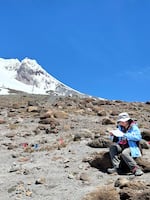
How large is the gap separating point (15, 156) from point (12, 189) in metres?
3.77

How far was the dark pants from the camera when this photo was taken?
39.2ft

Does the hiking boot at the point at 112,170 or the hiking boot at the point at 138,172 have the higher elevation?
the hiking boot at the point at 138,172

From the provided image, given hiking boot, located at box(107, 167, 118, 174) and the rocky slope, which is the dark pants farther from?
the rocky slope

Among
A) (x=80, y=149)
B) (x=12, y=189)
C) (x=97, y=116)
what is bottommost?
(x=12, y=189)

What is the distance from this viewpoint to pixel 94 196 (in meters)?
10.2

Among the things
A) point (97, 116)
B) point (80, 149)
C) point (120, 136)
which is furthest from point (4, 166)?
point (97, 116)

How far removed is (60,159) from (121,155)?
2826mm

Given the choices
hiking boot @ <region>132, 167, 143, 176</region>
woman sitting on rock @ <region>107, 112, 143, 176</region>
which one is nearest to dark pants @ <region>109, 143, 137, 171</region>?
woman sitting on rock @ <region>107, 112, 143, 176</region>

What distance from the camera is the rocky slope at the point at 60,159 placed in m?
11.0

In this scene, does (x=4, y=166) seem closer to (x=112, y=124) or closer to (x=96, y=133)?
(x=96, y=133)

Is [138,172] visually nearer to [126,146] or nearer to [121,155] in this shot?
[121,155]

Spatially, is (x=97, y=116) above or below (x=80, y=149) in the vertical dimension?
above

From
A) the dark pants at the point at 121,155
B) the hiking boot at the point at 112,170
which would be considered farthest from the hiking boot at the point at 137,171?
the hiking boot at the point at 112,170

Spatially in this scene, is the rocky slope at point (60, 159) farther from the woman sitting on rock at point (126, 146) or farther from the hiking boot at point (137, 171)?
the woman sitting on rock at point (126, 146)
